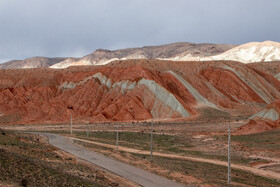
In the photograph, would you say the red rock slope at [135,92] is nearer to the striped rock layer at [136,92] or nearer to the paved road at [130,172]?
the striped rock layer at [136,92]

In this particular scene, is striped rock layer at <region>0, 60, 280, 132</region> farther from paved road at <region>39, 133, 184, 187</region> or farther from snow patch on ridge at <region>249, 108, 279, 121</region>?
paved road at <region>39, 133, 184, 187</region>

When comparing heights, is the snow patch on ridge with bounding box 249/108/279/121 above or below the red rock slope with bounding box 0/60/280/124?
below

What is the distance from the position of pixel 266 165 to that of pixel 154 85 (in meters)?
58.5

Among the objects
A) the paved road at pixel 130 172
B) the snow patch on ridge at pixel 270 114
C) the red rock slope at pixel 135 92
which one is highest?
the red rock slope at pixel 135 92

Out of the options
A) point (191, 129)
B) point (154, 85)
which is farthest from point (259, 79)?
point (191, 129)

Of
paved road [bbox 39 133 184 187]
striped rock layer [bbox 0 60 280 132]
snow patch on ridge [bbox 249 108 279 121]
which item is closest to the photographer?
paved road [bbox 39 133 184 187]

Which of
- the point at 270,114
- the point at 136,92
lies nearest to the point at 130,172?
the point at 270,114

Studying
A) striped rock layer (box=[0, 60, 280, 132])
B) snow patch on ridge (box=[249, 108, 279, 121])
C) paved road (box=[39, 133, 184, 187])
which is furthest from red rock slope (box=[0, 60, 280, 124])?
paved road (box=[39, 133, 184, 187])

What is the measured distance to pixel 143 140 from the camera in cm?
4778

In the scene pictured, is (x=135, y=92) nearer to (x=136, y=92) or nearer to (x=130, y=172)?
(x=136, y=92)

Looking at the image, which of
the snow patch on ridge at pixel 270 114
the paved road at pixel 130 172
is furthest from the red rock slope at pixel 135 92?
the paved road at pixel 130 172

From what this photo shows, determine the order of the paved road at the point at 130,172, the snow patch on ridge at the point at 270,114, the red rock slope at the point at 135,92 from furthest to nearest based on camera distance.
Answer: the red rock slope at the point at 135,92 → the snow patch on ridge at the point at 270,114 → the paved road at the point at 130,172

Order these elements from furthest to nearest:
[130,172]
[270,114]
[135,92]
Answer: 1. [135,92]
2. [270,114]
3. [130,172]

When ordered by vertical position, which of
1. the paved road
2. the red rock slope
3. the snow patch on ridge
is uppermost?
the red rock slope
